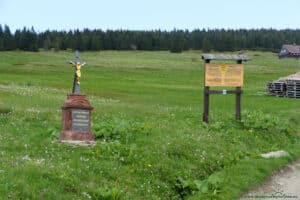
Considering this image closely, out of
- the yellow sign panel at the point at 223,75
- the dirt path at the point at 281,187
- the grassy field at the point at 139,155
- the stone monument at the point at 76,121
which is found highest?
the yellow sign panel at the point at 223,75

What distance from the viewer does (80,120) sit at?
60.1 ft

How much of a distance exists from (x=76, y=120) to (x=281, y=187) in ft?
22.4

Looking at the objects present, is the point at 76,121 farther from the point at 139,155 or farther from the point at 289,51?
the point at 289,51

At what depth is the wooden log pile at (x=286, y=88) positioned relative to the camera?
162 ft

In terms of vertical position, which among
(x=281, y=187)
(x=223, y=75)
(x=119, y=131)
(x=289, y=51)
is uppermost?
(x=223, y=75)

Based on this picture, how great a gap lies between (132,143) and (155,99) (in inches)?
863

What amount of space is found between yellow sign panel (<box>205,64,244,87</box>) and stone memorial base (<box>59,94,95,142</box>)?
8764 millimetres

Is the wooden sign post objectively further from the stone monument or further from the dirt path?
the stone monument

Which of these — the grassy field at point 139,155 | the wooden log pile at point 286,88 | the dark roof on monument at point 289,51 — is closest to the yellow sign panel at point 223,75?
the grassy field at point 139,155

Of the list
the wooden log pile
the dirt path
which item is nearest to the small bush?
the dirt path

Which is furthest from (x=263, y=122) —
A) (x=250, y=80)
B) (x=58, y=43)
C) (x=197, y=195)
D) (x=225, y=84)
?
(x=58, y=43)

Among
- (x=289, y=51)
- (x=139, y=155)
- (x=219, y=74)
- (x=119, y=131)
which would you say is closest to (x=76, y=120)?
(x=119, y=131)

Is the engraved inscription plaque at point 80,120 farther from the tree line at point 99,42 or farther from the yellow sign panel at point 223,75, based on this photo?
the tree line at point 99,42

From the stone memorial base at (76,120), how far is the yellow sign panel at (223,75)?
8764 mm
